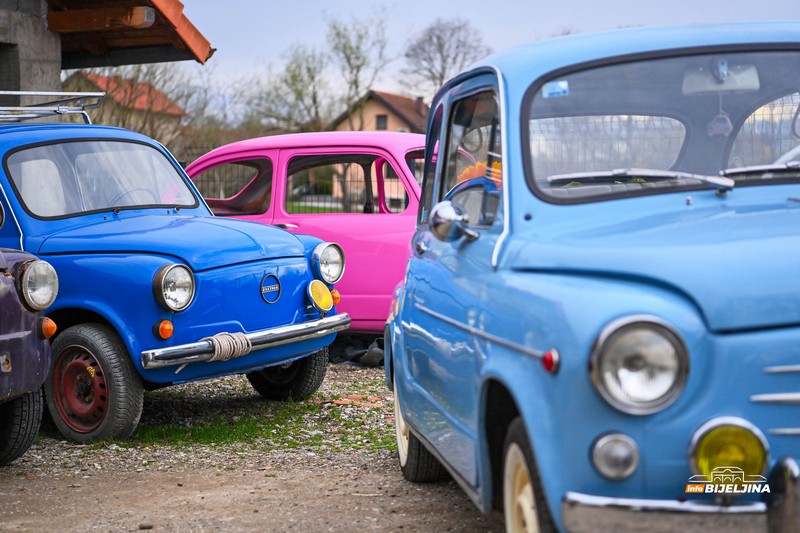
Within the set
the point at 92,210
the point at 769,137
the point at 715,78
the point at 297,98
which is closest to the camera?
the point at 715,78

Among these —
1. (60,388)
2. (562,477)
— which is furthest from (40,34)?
(562,477)

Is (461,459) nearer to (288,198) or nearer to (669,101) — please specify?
(669,101)

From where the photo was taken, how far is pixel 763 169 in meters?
3.71

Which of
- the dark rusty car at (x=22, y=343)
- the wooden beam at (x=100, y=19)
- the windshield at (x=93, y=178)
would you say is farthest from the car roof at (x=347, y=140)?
the dark rusty car at (x=22, y=343)

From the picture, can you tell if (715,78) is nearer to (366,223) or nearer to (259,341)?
(259,341)

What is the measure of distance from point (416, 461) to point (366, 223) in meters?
4.28

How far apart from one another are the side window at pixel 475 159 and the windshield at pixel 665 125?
0.21 meters

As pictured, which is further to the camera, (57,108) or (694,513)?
(57,108)

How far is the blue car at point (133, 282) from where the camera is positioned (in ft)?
20.0

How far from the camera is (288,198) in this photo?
949 centimetres

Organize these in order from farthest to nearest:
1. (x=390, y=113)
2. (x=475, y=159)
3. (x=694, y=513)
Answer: (x=390, y=113) → (x=475, y=159) → (x=694, y=513)

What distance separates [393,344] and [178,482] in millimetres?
1319

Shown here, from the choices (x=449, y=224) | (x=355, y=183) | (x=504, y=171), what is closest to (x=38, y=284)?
(x=449, y=224)

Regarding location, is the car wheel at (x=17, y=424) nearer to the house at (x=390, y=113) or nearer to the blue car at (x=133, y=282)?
the blue car at (x=133, y=282)
